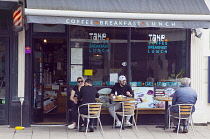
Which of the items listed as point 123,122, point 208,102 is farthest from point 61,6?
point 208,102

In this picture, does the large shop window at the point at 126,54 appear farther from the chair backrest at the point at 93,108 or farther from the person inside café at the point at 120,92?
the chair backrest at the point at 93,108

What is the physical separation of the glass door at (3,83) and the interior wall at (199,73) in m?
5.03

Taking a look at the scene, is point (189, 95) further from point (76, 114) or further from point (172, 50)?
point (76, 114)

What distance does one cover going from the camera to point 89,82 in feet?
30.5

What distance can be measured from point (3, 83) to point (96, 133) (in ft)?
9.21

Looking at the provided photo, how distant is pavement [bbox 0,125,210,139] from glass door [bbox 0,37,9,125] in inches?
11.4

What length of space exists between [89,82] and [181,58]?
2.85 metres

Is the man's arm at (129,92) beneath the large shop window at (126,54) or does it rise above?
beneath

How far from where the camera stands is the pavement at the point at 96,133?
8922 mm

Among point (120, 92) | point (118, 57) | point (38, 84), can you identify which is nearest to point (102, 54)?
point (118, 57)

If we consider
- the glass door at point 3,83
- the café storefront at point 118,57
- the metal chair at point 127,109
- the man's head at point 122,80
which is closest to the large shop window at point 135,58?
the café storefront at point 118,57

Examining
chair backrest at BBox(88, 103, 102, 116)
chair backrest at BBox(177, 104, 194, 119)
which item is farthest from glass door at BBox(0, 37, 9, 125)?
chair backrest at BBox(177, 104, 194, 119)

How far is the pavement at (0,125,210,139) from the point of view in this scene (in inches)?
351

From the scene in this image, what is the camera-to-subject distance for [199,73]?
1038 cm
